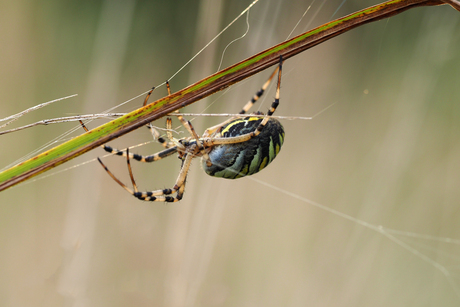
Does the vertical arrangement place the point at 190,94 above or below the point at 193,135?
above

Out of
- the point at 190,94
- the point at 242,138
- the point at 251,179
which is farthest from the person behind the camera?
the point at 251,179

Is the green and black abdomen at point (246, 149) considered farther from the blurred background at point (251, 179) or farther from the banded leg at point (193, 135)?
the blurred background at point (251, 179)

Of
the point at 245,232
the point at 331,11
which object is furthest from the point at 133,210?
the point at 331,11

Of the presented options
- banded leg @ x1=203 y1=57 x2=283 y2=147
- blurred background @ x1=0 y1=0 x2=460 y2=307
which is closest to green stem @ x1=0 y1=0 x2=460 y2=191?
banded leg @ x1=203 y1=57 x2=283 y2=147

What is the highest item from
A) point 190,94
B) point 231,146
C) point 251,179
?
point 190,94

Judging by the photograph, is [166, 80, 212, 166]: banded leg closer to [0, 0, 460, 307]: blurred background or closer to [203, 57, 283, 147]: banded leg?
[203, 57, 283, 147]: banded leg

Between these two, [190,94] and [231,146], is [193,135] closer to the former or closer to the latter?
[231,146]

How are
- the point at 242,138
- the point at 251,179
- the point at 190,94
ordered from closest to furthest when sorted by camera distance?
the point at 190,94 < the point at 242,138 < the point at 251,179

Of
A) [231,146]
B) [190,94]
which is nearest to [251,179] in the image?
[231,146]

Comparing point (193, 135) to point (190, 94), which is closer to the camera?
point (190, 94)
